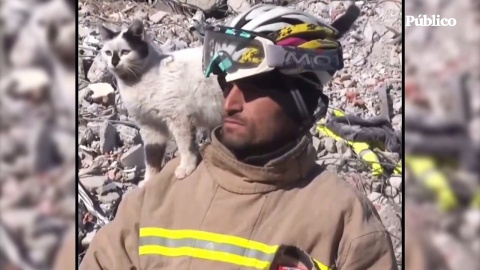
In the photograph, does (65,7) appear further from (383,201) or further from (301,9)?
(383,201)

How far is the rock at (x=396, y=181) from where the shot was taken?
337cm

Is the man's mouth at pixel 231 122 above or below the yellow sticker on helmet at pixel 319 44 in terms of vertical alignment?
below

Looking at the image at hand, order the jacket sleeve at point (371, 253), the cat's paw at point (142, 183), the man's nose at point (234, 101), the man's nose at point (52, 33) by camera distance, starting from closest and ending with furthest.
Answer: the jacket sleeve at point (371, 253) < the man's nose at point (234, 101) < the cat's paw at point (142, 183) < the man's nose at point (52, 33)

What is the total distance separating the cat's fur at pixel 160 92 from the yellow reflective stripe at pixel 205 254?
298mm

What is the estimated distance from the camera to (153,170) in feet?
11.3

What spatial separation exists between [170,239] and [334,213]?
0.65 meters

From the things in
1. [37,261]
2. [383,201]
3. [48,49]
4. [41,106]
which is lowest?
[37,261]

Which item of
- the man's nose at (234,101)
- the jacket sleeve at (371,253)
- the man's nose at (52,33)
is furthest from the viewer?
the man's nose at (52,33)

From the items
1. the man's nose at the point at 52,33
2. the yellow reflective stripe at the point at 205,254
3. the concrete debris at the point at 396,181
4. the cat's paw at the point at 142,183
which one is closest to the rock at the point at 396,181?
the concrete debris at the point at 396,181

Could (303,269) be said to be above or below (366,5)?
below

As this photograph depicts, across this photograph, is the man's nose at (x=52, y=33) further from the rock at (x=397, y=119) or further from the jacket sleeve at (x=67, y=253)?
the rock at (x=397, y=119)

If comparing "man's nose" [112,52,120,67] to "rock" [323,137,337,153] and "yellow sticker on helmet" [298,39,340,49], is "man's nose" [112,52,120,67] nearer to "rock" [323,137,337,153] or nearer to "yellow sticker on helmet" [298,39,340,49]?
"yellow sticker on helmet" [298,39,340,49]

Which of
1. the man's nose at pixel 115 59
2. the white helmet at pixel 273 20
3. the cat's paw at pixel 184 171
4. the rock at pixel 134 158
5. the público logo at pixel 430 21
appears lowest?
the cat's paw at pixel 184 171

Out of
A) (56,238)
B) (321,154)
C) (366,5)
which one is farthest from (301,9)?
(56,238)
